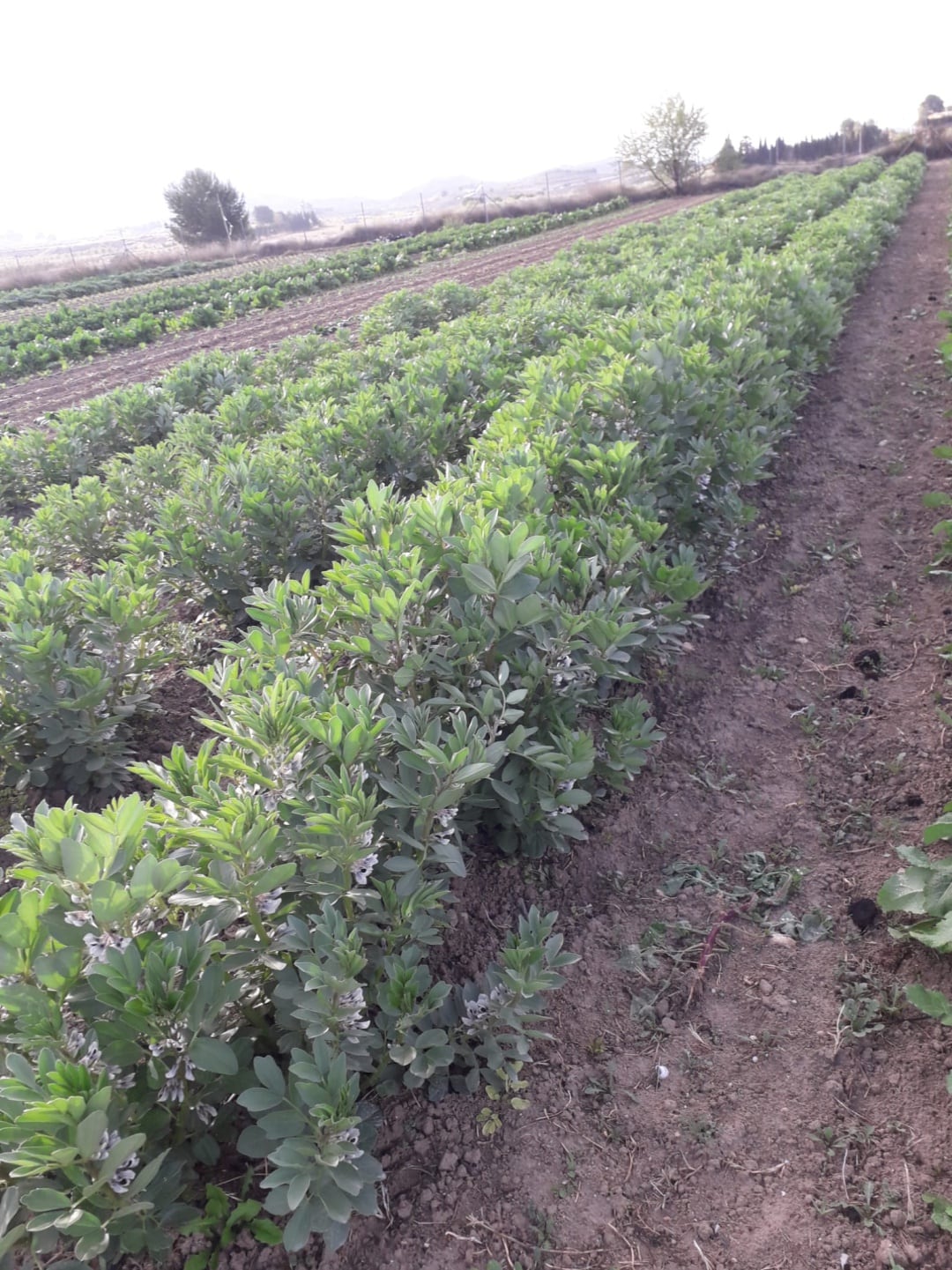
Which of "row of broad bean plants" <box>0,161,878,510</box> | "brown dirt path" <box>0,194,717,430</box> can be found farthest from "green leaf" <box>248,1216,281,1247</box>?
"brown dirt path" <box>0,194,717,430</box>

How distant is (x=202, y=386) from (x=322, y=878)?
8.29 m

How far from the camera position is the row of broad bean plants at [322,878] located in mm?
1479

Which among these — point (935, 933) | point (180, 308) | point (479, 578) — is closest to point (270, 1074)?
point (479, 578)

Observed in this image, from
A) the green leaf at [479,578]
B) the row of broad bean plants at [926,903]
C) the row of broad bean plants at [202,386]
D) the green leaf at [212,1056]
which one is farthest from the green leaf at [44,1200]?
the row of broad bean plants at [202,386]

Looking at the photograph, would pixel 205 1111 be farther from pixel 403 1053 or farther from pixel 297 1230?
pixel 403 1053

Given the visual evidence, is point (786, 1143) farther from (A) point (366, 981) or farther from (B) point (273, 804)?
(B) point (273, 804)

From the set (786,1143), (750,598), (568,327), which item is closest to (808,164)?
(568,327)

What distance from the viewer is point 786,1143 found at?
2100 millimetres

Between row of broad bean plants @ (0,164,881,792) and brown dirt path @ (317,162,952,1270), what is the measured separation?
6.23 feet

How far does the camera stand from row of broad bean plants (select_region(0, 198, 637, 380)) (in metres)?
16.2

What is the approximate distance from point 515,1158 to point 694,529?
141 inches

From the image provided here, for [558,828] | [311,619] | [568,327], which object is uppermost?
[568,327]

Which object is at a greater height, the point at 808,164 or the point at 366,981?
the point at 808,164

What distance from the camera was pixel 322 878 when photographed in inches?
73.6
